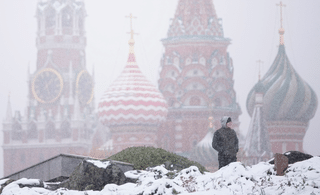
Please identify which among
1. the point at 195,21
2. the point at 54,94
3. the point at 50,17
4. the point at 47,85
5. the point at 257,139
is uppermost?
the point at 50,17

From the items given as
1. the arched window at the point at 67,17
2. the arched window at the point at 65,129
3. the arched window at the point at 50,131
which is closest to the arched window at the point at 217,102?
the arched window at the point at 65,129

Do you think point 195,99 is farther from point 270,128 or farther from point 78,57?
point 78,57

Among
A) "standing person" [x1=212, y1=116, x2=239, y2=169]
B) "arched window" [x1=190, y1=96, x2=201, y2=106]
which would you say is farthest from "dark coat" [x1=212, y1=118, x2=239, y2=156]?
"arched window" [x1=190, y1=96, x2=201, y2=106]

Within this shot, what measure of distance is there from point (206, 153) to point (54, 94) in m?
27.5

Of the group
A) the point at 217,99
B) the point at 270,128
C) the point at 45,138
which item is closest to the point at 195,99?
the point at 217,99

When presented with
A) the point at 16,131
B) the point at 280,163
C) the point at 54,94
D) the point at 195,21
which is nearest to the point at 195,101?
the point at 195,21

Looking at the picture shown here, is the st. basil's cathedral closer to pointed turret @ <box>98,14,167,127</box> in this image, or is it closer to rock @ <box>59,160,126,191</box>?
pointed turret @ <box>98,14,167,127</box>

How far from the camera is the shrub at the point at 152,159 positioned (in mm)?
13430

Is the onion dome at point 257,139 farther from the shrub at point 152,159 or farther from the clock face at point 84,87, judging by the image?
the shrub at point 152,159

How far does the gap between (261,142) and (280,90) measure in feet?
22.0

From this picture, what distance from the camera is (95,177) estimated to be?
37.0 ft

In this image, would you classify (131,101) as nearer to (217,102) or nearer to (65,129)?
(217,102)

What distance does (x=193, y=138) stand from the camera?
179ft

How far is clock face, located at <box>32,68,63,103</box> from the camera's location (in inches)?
2788
